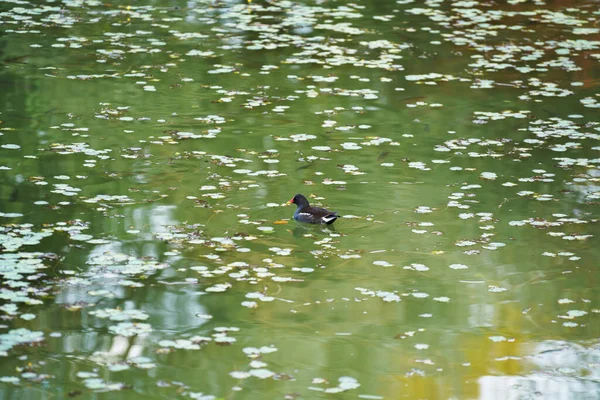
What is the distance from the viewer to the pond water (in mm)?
5039

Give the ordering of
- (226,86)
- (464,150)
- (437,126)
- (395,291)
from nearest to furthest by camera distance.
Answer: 1. (395,291)
2. (464,150)
3. (437,126)
4. (226,86)

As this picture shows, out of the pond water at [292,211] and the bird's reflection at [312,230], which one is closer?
the pond water at [292,211]

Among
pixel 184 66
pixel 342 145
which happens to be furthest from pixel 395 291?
pixel 184 66

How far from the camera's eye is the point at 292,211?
282 inches

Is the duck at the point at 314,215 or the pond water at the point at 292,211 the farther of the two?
the duck at the point at 314,215

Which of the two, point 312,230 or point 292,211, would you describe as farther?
point 292,211

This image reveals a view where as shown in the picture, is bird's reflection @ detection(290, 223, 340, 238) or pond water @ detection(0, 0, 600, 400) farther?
bird's reflection @ detection(290, 223, 340, 238)

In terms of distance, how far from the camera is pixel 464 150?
8.62m

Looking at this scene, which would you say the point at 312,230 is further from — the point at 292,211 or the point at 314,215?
the point at 292,211

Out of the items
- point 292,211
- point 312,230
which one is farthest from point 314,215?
point 292,211

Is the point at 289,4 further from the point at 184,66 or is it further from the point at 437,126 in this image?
the point at 437,126

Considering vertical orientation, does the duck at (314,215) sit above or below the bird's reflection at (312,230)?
above

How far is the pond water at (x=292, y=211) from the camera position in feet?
16.5

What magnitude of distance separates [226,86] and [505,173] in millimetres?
3419
